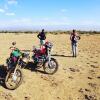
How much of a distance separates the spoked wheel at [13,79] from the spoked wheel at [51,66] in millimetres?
2290

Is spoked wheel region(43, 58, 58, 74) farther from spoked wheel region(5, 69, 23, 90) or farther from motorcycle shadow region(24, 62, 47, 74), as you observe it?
spoked wheel region(5, 69, 23, 90)

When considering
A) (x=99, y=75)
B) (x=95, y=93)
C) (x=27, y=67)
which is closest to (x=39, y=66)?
(x=27, y=67)

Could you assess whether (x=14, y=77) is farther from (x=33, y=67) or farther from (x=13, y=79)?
(x=33, y=67)

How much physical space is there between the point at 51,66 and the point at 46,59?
429 mm

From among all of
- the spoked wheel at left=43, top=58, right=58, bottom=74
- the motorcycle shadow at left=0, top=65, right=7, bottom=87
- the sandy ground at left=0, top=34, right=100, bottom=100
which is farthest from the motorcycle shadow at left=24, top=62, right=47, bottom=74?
the motorcycle shadow at left=0, top=65, right=7, bottom=87

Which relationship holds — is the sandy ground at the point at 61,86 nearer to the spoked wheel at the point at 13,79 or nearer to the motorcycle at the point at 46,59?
the spoked wheel at the point at 13,79

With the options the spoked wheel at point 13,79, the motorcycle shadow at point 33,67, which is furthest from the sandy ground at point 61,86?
the motorcycle shadow at point 33,67

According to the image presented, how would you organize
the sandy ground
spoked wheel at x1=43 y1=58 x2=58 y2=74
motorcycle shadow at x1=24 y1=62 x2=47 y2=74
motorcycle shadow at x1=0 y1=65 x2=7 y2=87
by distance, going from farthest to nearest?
1. motorcycle shadow at x1=24 y1=62 x2=47 y2=74
2. spoked wheel at x1=43 y1=58 x2=58 y2=74
3. motorcycle shadow at x1=0 y1=65 x2=7 y2=87
4. the sandy ground

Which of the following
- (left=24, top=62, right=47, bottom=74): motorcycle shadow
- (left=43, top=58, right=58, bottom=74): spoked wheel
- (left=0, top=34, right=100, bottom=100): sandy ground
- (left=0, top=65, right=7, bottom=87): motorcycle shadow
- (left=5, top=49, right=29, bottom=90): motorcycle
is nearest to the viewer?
(left=0, top=34, right=100, bottom=100): sandy ground

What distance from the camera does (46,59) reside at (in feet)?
45.2

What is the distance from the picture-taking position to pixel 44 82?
41.2 ft

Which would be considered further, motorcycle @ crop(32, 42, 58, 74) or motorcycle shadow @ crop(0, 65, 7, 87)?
motorcycle @ crop(32, 42, 58, 74)

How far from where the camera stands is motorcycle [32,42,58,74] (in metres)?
13.8

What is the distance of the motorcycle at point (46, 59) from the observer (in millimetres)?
13783
